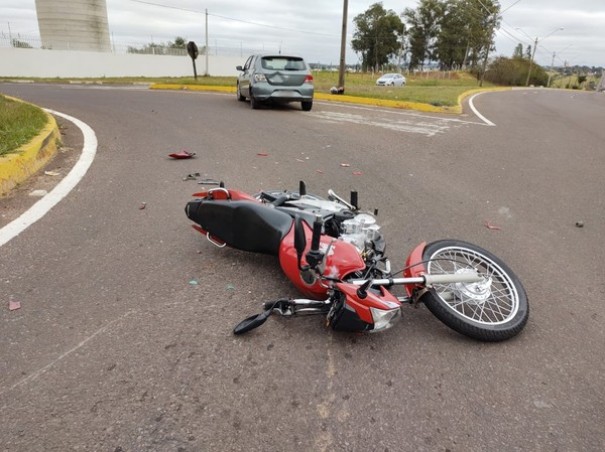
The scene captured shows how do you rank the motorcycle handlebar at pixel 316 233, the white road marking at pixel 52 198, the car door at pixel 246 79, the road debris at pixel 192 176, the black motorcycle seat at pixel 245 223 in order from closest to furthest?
1. the motorcycle handlebar at pixel 316 233
2. the black motorcycle seat at pixel 245 223
3. the white road marking at pixel 52 198
4. the road debris at pixel 192 176
5. the car door at pixel 246 79

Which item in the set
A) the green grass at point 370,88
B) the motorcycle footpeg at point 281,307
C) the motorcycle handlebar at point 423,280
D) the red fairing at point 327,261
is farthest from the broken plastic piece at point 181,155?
the green grass at point 370,88

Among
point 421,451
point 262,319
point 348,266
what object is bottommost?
point 421,451

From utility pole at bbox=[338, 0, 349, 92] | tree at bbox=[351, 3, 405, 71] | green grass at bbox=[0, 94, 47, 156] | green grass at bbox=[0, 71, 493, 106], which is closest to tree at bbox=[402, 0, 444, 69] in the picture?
tree at bbox=[351, 3, 405, 71]

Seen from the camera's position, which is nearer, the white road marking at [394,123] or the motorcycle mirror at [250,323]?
the motorcycle mirror at [250,323]

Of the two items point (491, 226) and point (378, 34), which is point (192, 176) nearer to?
point (491, 226)

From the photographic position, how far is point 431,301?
2.74 meters

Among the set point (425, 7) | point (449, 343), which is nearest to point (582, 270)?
point (449, 343)

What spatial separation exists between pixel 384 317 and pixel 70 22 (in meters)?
50.0

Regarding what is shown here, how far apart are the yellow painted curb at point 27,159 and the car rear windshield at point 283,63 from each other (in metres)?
6.90

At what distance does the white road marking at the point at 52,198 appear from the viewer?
3.92 meters

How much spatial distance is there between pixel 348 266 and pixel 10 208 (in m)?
3.56

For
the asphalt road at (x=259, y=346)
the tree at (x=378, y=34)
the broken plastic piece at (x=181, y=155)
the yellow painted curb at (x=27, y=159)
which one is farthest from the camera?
the tree at (x=378, y=34)

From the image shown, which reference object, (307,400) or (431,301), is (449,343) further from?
(307,400)

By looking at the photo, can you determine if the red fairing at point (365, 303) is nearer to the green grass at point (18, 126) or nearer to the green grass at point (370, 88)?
the green grass at point (18, 126)
